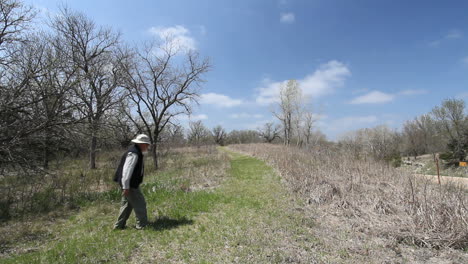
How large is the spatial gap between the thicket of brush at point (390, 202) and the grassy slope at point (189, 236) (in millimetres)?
1194

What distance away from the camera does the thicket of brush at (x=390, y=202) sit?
3818mm

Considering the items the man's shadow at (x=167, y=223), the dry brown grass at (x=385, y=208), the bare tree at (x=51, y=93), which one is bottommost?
the man's shadow at (x=167, y=223)

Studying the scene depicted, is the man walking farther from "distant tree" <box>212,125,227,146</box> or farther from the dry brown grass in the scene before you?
"distant tree" <box>212,125,227,146</box>

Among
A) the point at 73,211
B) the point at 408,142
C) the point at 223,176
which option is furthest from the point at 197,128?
the point at 73,211

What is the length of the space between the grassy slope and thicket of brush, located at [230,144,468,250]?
1194 mm

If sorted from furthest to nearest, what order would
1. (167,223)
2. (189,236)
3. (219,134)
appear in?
(219,134)
(167,223)
(189,236)

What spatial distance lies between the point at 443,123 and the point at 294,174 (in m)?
37.0

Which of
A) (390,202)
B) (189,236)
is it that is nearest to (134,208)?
(189,236)

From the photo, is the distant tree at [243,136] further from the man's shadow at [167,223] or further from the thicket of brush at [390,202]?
the man's shadow at [167,223]

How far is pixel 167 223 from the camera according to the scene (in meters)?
4.96

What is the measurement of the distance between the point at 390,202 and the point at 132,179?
19.8 feet

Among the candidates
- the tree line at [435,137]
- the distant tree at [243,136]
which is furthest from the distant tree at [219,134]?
the tree line at [435,137]

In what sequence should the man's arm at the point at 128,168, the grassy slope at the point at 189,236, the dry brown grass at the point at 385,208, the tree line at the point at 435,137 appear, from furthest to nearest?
the tree line at the point at 435,137, the man's arm at the point at 128,168, the dry brown grass at the point at 385,208, the grassy slope at the point at 189,236

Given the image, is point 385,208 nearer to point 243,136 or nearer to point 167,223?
point 167,223
